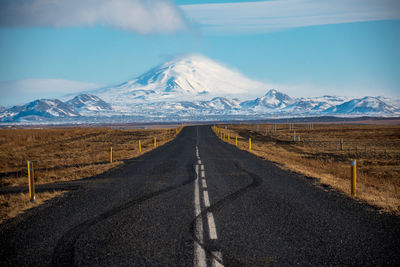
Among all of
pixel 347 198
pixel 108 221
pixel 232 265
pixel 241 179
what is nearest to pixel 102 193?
pixel 108 221

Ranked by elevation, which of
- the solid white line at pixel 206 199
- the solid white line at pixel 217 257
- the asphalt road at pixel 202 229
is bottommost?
the solid white line at pixel 206 199

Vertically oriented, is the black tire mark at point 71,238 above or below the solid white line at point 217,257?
below

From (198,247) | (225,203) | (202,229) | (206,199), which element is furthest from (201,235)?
(206,199)

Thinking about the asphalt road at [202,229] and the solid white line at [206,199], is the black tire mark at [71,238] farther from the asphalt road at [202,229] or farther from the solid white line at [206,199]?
the solid white line at [206,199]

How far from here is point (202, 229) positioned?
6.41 m

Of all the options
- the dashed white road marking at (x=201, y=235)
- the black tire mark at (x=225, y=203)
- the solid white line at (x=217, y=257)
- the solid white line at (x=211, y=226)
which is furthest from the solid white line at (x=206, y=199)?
the solid white line at (x=217, y=257)

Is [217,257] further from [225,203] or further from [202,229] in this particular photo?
[225,203]

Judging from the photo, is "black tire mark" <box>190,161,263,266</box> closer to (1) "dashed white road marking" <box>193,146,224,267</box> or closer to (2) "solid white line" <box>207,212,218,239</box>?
(1) "dashed white road marking" <box>193,146,224,267</box>

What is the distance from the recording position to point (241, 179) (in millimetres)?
12672

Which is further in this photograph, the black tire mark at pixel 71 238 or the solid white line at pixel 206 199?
the solid white line at pixel 206 199

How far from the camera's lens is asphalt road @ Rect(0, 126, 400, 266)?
16.9 feet

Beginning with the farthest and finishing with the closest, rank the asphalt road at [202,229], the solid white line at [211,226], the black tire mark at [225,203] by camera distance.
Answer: the solid white line at [211,226], the asphalt road at [202,229], the black tire mark at [225,203]

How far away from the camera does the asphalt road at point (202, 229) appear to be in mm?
5141

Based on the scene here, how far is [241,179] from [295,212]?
5027 mm
